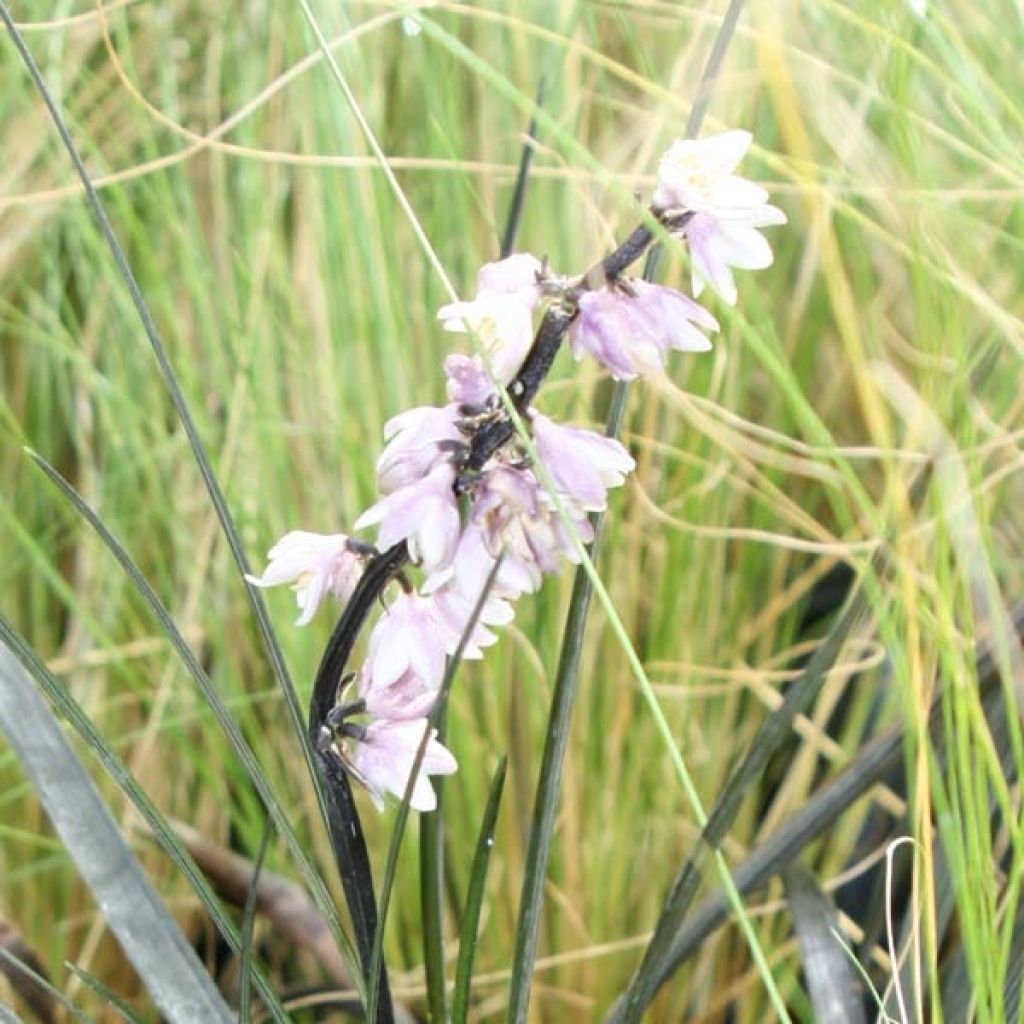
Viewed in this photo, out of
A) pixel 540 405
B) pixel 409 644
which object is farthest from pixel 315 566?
pixel 540 405

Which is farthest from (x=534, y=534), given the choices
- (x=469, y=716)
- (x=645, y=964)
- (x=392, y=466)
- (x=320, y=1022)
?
(x=320, y=1022)

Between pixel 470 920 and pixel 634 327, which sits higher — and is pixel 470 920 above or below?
below

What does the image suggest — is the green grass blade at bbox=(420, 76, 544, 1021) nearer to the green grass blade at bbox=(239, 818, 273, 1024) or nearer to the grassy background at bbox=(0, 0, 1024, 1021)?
the green grass blade at bbox=(239, 818, 273, 1024)

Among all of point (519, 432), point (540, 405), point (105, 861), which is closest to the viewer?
point (519, 432)

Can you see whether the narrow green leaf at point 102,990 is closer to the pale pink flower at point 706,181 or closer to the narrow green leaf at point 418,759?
the narrow green leaf at point 418,759

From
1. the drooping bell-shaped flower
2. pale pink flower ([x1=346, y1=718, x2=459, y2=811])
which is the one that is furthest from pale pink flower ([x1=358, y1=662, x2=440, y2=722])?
the drooping bell-shaped flower

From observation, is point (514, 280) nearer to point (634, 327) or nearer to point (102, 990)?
point (634, 327)

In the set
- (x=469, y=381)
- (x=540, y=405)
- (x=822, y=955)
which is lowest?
(x=822, y=955)

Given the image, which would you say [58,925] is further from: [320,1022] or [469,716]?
[469,716]
